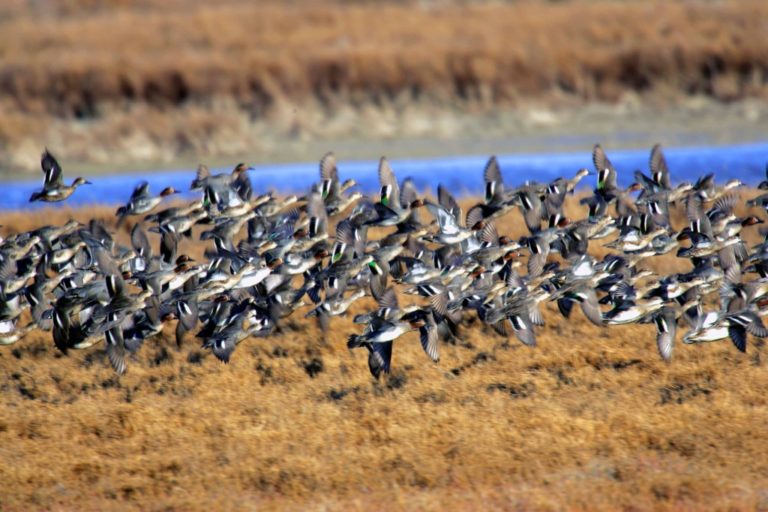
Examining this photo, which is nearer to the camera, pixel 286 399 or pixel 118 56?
pixel 286 399

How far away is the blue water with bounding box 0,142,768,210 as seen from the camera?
29.5 m

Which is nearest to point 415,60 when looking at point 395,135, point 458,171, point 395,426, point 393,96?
point 393,96

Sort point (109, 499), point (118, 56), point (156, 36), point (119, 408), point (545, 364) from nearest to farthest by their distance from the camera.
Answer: point (109, 499) → point (119, 408) → point (545, 364) → point (118, 56) → point (156, 36)

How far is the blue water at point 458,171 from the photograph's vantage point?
1160 inches

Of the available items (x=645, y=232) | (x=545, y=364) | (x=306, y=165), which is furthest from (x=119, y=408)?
(x=306, y=165)

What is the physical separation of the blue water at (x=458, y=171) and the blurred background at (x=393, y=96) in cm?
36

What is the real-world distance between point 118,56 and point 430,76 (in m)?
9.02

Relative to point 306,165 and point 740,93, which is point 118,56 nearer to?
point 306,165

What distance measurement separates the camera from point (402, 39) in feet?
124

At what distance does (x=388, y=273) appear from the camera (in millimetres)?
15227

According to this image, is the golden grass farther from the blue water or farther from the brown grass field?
the brown grass field

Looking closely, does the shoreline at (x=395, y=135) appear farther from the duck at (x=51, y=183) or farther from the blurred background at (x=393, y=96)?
the duck at (x=51, y=183)

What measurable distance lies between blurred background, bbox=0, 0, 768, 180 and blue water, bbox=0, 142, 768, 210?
36 cm

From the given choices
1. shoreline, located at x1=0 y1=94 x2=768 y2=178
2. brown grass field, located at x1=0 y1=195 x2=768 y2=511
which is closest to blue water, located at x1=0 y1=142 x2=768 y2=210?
shoreline, located at x1=0 y1=94 x2=768 y2=178
